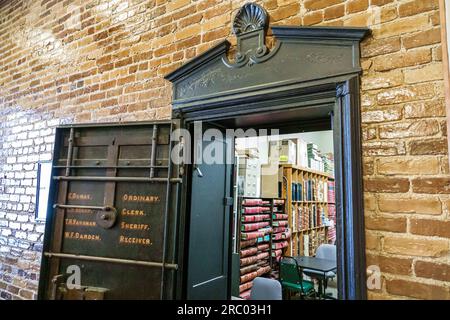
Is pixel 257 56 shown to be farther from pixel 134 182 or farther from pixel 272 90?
pixel 134 182

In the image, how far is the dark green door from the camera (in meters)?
1.93

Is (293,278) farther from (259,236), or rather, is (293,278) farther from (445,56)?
(445,56)

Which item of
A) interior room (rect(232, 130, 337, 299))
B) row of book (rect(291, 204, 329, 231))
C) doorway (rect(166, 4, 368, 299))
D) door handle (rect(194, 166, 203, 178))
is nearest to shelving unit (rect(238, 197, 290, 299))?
interior room (rect(232, 130, 337, 299))

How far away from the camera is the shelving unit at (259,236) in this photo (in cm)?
375

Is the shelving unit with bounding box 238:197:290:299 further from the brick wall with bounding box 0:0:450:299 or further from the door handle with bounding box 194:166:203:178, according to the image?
the brick wall with bounding box 0:0:450:299

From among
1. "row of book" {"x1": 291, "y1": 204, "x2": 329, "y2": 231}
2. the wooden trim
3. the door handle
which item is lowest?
"row of book" {"x1": 291, "y1": 204, "x2": 329, "y2": 231}

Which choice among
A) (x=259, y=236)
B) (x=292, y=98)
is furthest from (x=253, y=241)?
(x=292, y=98)

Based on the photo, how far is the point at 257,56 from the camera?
5.44 ft

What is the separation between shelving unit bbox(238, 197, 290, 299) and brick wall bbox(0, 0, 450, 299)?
2.11 metres

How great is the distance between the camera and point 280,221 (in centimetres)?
468

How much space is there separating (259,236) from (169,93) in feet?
8.81

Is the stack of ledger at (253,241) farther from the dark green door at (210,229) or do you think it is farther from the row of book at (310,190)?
the dark green door at (210,229)

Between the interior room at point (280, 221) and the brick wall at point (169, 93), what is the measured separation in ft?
4.21

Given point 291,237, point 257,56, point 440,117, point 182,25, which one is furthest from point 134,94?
point 291,237
